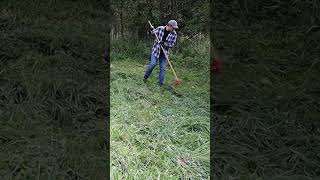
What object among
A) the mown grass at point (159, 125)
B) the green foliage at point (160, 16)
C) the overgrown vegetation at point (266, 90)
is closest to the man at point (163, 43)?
the mown grass at point (159, 125)

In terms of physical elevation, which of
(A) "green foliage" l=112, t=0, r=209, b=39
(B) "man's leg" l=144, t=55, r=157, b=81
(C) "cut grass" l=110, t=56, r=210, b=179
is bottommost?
(C) "cut grass" l=110, t=56, r=210, b=179

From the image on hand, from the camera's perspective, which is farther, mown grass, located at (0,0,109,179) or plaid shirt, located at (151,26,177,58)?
plaid shirt, located at (151,26,177,58)

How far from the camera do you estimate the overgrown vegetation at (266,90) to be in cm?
310

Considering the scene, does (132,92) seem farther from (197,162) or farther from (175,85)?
(197,162)

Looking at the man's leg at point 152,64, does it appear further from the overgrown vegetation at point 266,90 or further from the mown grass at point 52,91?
the overgrown vegetation at point 266,90

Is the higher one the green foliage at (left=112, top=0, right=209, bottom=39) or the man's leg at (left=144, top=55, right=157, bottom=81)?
the green foliage at (left=112, top=0, right=209, bottom=39)

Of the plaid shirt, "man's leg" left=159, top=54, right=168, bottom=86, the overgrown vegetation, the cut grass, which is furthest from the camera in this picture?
"man's leg" left=159, top=54, right=168, bottom=86

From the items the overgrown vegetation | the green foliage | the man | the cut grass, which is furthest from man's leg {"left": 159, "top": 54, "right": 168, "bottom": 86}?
the green foliage

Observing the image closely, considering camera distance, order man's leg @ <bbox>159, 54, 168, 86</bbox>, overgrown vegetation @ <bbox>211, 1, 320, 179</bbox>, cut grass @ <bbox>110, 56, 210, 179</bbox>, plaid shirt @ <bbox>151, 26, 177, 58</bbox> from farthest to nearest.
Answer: man's leg @ <bbox>159, 54, 168, 86</bbox> < plaid shirt @ <bbox>151, 26, 177, 58</bbox> < overgrown vegetation @ <bbox>211, 1, 320, 179</bbox> < cut grass @ <bbox>110, 56, 210, 179</bbox>

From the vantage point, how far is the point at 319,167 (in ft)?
9.97

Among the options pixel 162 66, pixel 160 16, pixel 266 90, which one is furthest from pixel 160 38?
pixel 160 16

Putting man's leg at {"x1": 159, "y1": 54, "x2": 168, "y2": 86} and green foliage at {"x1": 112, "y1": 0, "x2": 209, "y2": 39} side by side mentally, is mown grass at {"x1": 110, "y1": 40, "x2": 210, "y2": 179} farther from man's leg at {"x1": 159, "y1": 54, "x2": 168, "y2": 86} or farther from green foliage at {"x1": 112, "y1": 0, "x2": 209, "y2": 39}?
green foliage at {"x1": 112, "y1": 0, "x2": 209, "y2": 39}

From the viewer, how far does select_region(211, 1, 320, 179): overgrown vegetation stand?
310 centimetres

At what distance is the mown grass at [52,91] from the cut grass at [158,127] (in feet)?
0.44
